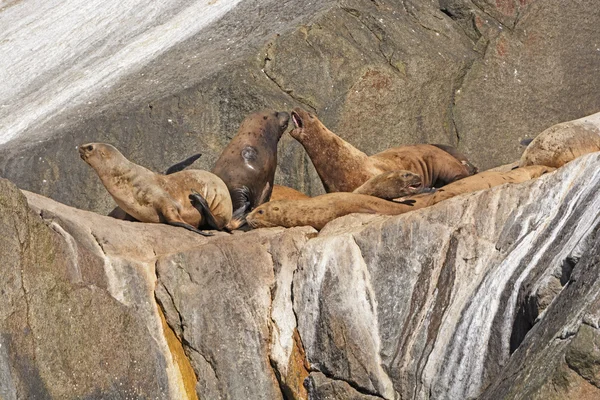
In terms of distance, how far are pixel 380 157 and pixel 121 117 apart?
263cm

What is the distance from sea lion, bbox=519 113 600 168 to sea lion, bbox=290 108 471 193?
44.6 inches

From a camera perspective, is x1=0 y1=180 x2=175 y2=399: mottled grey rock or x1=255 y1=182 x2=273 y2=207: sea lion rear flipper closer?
x1=0 y1=180 x2=175 y2=399: mottled grey rock

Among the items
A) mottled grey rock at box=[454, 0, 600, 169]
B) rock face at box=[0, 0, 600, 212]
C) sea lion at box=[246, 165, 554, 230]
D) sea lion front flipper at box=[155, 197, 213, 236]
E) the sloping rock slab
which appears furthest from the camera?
mottled grey rock at box=[454, 0, 600, 169]

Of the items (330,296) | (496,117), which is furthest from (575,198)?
(496,117)

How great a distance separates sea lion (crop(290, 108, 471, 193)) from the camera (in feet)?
36.8

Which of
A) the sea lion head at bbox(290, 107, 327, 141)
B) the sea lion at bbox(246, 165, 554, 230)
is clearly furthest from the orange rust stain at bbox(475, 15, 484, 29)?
the sea lion at bbox(246, 165, 554, 230)

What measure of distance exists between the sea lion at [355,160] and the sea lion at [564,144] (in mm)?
1133

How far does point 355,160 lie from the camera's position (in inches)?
446

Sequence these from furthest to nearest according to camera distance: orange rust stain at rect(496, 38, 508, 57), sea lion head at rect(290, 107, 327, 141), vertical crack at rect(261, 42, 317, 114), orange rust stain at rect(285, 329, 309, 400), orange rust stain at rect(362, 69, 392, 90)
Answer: orange rust stain at rect(496, 38, 508, 57) < orange rust stain at rect(362, 69, 392, 90) < vertical crack at rect(261, 42, 317, 114) < sea lion head at rect(290, 107, 327, 141) < orange rust stain at rect(285, 329, 309, 400)

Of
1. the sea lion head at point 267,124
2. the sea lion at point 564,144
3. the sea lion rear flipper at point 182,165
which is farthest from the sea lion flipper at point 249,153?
the sea lion at point 564,144

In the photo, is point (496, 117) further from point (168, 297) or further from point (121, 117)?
point (168, 297)

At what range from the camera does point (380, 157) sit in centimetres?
1141

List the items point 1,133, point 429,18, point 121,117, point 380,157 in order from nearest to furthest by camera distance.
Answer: point 380,157
point 121,117
point 429,18
point 1,133

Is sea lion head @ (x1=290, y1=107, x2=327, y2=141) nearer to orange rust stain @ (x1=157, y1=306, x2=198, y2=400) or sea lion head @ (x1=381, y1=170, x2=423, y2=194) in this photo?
sea lion head @ (x1=381, y1=170, x2=423, y2=194)
